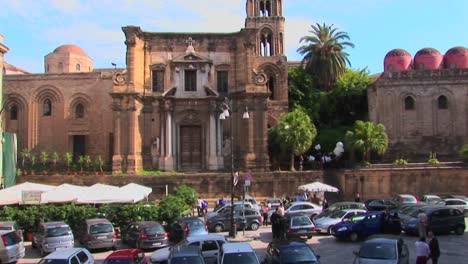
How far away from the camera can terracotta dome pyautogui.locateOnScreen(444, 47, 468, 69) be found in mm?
52438

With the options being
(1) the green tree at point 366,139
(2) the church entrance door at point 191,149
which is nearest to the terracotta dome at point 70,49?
(2) the church entrance door at point 191,149

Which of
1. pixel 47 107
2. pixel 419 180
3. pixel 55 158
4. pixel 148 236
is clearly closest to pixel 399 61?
pixel 419 180

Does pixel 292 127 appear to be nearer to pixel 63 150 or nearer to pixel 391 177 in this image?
pixel 391 177

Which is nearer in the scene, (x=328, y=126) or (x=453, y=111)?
(x=453, y=111)

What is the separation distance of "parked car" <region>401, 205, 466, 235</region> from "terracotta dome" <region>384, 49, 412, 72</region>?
3038cm

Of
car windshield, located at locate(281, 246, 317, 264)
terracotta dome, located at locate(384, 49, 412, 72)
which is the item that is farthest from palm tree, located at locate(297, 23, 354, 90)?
car windshield, located at locate(281, 246, 317, 264)

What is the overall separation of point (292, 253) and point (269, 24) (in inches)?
2179

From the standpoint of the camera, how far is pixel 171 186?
40625 millimetres

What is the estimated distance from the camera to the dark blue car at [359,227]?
74.8 ft

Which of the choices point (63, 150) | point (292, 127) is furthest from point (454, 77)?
point (63, 150)

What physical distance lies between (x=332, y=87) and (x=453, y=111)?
40.9ft

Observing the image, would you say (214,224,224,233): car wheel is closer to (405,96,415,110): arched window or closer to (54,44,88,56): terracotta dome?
(405,96,415,110): arched window

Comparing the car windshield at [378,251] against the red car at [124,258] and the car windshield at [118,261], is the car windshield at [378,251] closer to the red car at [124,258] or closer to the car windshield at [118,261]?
the red car at [124,258]

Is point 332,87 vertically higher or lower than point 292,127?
higher
